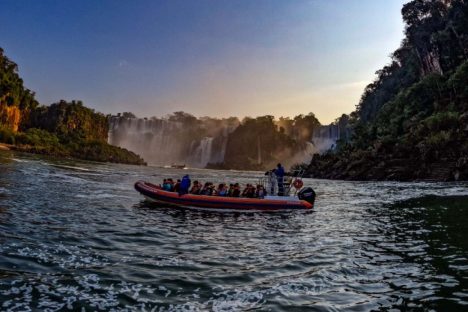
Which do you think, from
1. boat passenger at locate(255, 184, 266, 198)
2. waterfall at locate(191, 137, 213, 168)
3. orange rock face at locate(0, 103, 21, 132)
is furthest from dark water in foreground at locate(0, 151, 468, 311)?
waterfall at locate(191, 137, 213, 168)

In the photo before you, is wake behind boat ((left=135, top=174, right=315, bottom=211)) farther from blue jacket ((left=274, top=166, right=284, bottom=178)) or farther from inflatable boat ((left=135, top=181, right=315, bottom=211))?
blue jacket ((left=274, top=166, right=284, bottom=178))

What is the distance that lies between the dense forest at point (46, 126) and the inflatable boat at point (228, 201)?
91.3 m

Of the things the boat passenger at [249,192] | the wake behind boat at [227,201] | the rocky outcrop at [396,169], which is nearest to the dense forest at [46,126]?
the rocky outcrop at [396,169]

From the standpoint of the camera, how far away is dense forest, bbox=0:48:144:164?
11078 centimetres

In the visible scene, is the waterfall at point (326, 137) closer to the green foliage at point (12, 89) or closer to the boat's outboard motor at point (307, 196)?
the green foliage at point (12, 89)

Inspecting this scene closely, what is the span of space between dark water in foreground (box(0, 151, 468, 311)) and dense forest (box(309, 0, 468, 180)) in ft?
96.7

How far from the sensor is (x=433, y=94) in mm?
59094

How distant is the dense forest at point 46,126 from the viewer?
11078 centimetres

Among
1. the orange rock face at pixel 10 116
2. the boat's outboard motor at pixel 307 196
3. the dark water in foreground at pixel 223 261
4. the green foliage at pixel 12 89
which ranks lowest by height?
the dark water in foreground at pixel 223 261

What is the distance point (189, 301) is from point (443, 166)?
4318 cm

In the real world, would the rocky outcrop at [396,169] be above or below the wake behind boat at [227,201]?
above

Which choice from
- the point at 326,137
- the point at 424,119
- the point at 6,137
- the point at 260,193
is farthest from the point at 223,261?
the point at 326,137

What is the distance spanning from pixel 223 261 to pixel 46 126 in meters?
149

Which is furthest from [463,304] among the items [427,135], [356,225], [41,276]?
[427,135]
